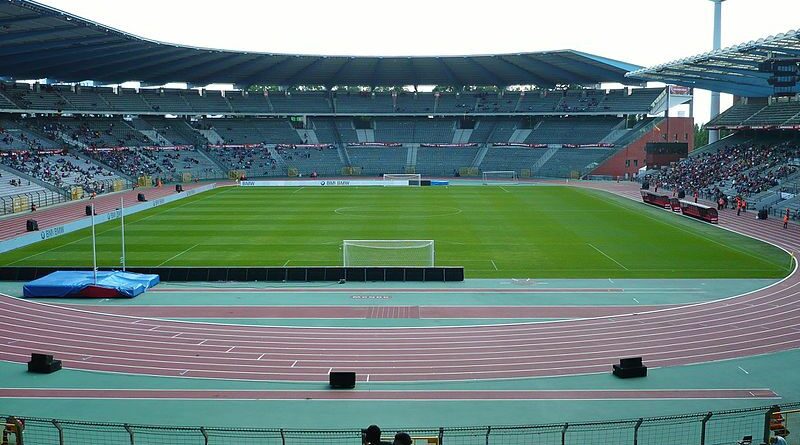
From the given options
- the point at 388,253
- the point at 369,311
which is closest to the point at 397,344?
the point at 369,311

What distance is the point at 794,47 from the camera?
35.0m

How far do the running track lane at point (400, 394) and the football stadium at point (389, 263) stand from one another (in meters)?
0.07

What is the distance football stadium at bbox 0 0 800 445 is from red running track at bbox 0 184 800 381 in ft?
0.33

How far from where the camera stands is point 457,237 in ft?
116

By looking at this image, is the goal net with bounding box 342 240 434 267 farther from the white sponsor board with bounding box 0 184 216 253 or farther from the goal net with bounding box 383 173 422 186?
the goal net with bounding box 383 173 422 186

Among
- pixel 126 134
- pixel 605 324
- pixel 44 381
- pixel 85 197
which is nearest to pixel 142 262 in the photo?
pixel 44 381

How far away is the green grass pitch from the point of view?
28.4 m

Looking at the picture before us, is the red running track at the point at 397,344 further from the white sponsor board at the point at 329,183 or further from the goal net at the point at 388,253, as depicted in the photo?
the white sponsor board at the point at 329,183

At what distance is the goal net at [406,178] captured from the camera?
69.1 meters

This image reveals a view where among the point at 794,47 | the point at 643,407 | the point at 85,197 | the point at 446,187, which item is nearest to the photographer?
the point at 643,407

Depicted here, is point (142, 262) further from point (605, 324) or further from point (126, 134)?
point (126, 134)

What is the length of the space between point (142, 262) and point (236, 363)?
A: 1396cm

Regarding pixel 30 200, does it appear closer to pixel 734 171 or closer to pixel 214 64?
pixel 214 64

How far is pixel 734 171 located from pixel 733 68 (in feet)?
38.8
